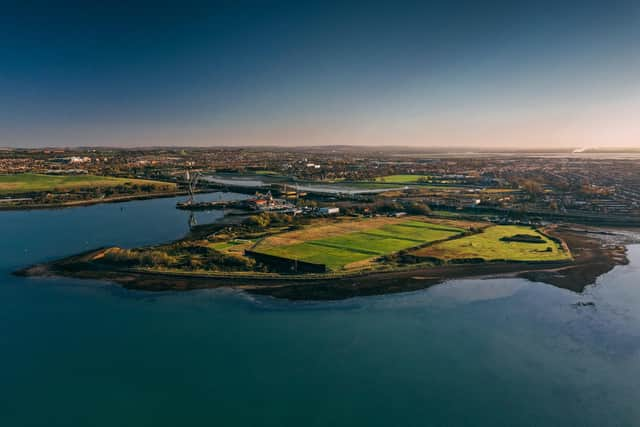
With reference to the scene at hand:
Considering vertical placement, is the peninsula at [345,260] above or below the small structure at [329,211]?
below

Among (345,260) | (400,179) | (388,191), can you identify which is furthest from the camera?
(400,179)

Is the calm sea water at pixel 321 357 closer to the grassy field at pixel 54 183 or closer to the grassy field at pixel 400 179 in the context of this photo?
the grassy field at pixel 54 183

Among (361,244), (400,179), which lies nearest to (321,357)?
(361,244)

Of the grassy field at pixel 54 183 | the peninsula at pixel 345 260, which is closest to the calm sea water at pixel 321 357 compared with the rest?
the peninsula at pixel 345 260

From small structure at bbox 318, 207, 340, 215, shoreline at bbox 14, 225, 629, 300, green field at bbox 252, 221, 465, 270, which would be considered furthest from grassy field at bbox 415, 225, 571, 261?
small structure at bbox 318, 207, 340, 215

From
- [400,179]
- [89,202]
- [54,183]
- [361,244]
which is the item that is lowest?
[361,244]

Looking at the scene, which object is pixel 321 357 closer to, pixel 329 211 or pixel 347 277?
pixel 347 277
